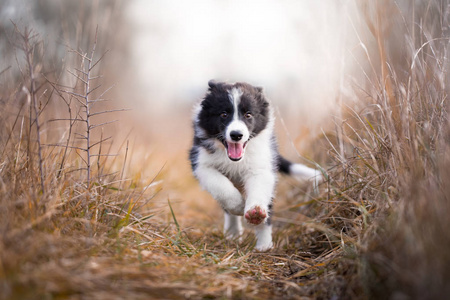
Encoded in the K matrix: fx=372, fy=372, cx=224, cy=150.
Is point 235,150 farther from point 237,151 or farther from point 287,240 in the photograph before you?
point 287,240

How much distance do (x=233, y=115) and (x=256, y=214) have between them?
102cm

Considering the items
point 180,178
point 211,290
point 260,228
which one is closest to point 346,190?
point 260,228

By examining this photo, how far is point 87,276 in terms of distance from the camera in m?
1.60

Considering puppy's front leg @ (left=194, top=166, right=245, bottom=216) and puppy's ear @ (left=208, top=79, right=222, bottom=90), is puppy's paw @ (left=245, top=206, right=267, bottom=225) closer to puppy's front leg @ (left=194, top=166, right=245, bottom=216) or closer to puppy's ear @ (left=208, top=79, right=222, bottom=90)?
puppy's front leg @ (left=194, top=166, right=245, bottom=216)

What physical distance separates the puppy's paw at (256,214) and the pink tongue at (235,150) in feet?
1.83

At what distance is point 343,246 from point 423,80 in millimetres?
1306

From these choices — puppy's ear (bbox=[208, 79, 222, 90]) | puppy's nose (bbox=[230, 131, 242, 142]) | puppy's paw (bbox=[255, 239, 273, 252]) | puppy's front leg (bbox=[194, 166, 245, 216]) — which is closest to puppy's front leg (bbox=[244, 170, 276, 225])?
puppy's front leg (bbox=[194, 166, 245, 216])

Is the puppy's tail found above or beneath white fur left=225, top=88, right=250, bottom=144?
beneath

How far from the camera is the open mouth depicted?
3270 mm

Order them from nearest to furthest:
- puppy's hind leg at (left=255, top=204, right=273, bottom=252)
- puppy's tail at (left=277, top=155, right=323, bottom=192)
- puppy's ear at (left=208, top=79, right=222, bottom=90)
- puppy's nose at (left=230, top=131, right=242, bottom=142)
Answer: puppy's nose at (left=230, top=131, right=242, bottom=142) < puppy's hind leg at (left=255, top=204, right=273, bottom=252) < puppy's ear at (left=208, top=79, right=222, bottom=90) < puppy's tail at (left=277, top=155, right=323, bottom=192)

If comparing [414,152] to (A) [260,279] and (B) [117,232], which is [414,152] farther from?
(B) [117,232]

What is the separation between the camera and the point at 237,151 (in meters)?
3.29

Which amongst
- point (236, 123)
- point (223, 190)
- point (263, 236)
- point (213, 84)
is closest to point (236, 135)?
point (236, 123)

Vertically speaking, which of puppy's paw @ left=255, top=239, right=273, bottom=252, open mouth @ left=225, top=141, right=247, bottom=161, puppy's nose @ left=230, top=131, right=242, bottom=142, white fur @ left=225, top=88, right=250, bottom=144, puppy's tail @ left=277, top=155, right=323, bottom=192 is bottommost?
puppy's paw @ left=255, top=239, right=273, bottom=252
